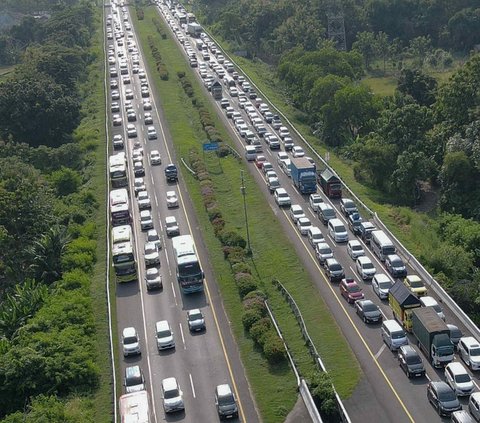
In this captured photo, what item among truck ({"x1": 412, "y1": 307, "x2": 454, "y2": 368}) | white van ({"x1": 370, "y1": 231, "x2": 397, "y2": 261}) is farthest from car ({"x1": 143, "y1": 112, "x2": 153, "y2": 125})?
truck ({"x1": 412, "y1": 307, "x2": 454, "y2": 368})

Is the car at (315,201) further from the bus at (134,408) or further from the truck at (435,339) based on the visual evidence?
the bus at (134,408)

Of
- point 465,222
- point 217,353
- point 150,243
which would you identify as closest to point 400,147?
point 465,222

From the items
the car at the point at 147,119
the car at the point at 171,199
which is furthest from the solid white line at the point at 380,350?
the car at the point at 147,119

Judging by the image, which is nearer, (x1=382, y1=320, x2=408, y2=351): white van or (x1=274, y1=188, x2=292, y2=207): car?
(x1=382, y1=320, x2=408, y2=351): white van

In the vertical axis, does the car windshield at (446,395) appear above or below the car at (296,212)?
above

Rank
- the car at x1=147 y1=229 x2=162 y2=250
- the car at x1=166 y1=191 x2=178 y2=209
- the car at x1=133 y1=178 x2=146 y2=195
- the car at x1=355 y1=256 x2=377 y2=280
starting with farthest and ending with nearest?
1. the car at x1=133 y1=178 x2=146 y2=195
2. the car at x1=166 y1=191 x2=178 y2=209
3. the car at x1=147 y1=229 x2=162 y2=250
4. the car at x1=355 y1=256 x2=377 y2=280

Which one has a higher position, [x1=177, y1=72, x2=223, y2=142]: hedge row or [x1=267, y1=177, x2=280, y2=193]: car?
[x1=267, y1=177, x2=280, y2=193]: car

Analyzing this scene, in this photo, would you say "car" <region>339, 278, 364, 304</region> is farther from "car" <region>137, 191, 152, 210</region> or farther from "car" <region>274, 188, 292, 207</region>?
"car" <region>137, 191, 152, 210</region>
